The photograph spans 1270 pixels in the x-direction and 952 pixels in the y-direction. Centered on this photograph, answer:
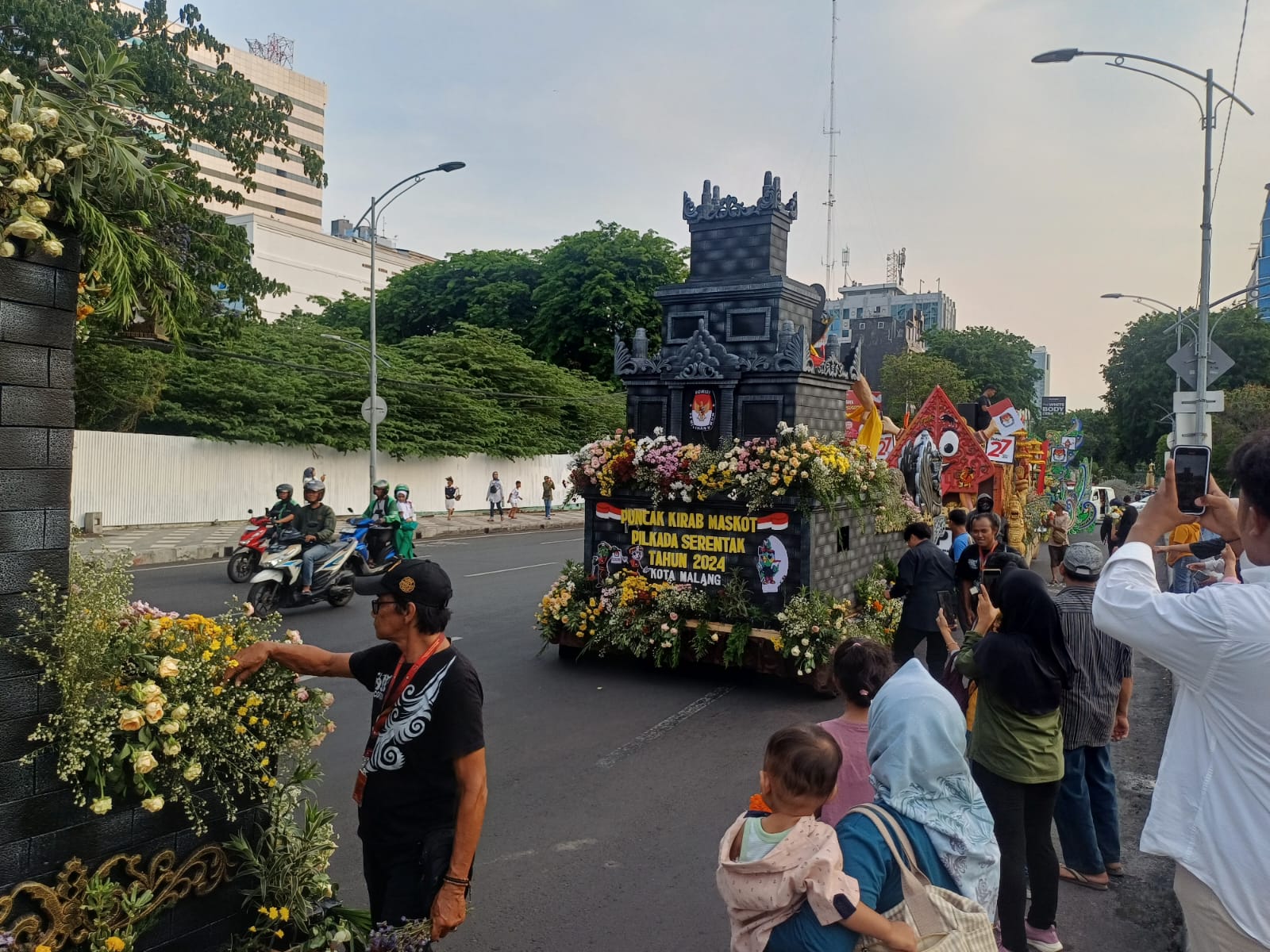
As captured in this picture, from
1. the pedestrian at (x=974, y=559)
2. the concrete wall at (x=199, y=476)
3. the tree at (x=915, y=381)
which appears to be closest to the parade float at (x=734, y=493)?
the pedestrian at (x=974, y=559)

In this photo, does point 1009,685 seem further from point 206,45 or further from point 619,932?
point 206,45

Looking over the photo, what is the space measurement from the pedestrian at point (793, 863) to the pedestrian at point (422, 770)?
33.7 inches

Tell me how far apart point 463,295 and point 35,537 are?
132 feet

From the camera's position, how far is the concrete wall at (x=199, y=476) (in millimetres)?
20781

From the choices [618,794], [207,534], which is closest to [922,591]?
[618,794]

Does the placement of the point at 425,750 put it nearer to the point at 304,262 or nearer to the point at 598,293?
the point at 598,293

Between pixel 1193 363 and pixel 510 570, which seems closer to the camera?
pixel 1193 363

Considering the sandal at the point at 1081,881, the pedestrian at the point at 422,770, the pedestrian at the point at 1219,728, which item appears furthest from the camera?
the sandal at the point at 1081,881

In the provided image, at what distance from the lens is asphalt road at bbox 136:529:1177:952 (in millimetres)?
4199

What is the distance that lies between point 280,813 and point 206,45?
51.8 feet

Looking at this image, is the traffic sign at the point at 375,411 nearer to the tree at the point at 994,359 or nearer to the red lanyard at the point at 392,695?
the red lanyard at the point at 392,695

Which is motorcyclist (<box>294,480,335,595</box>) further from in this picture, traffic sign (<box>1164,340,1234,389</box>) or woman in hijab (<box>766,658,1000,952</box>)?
traffic sign (<box>1164,340,1234,389</box>)

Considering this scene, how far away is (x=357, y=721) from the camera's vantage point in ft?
23.6

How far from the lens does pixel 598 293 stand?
1417 inches
